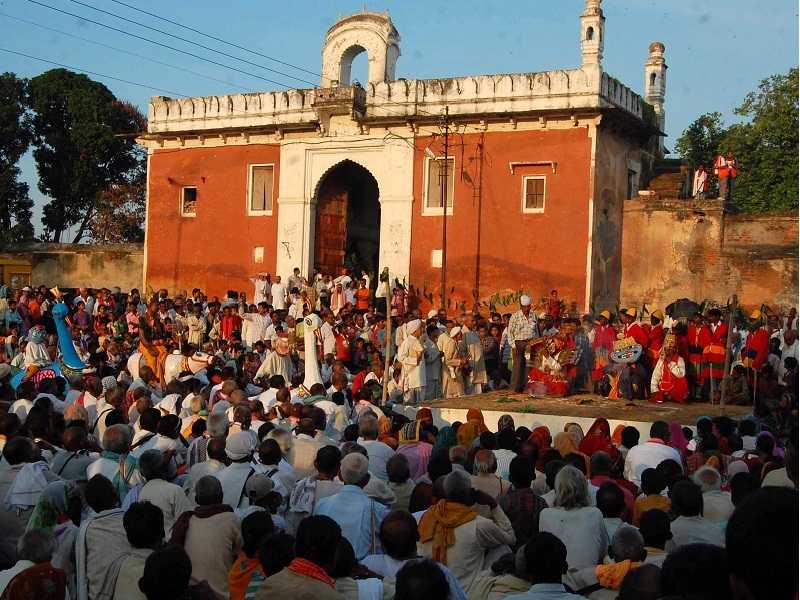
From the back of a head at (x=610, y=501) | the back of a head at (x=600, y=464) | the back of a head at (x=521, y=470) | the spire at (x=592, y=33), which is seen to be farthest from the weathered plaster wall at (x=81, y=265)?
the back of a head at (x=610, y=501)

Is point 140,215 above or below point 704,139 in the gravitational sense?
below

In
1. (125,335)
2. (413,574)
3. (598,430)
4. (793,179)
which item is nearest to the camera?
(413,574)

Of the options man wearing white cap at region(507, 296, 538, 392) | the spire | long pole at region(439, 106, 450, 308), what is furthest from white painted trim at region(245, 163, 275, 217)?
man wearing white cap at region(507, 296, 538, 392)

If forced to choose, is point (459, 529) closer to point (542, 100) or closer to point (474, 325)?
point (474, 325)

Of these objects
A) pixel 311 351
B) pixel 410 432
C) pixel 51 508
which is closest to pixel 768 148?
pixel 311 351

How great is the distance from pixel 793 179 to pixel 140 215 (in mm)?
22095

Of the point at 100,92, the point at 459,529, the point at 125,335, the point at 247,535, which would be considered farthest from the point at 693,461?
the point at 100,92

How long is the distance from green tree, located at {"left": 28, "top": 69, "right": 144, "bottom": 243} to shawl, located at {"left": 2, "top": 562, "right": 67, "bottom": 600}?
109 feet

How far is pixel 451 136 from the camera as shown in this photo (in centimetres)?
2225

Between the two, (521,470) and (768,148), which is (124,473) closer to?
(521,470)

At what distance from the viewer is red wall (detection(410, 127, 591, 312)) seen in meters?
20.9

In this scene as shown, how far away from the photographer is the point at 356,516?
596 centimetres

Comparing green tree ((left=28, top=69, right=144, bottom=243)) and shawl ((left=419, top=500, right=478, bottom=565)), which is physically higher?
green tree ((left=28, top=69, right=144, bottom=243))

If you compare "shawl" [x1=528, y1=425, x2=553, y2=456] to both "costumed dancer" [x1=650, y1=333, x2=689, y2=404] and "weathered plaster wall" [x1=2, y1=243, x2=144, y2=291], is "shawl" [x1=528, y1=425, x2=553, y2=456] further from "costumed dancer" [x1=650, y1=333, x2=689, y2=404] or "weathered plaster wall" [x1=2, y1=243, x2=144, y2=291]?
"weathered plaster wall" [x1=2, y1=243, x2=144, y2=291]
